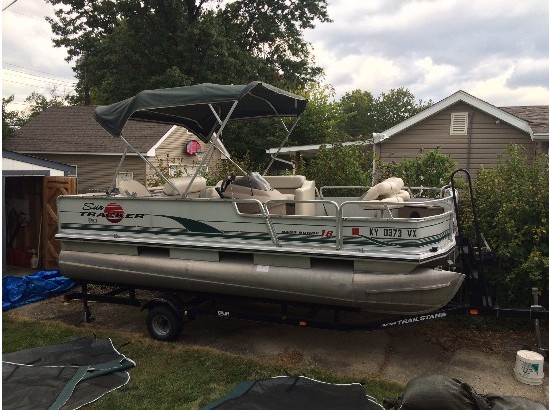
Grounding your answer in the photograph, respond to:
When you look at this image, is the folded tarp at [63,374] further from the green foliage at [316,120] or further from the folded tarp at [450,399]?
the green foliage at [316,120]

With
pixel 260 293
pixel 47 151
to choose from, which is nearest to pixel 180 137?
pixel 47 151

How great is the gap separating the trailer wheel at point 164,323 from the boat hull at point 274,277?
35cm

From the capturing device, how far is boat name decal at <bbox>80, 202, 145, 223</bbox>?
6.70 metres

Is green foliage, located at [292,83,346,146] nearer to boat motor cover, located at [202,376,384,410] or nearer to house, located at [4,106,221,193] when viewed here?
house, located at [4,106,221,193]

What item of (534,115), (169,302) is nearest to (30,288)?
(169,302)

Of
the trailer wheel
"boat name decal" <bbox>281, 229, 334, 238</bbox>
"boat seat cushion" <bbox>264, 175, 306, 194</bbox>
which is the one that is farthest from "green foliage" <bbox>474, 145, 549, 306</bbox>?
the trailer wheel

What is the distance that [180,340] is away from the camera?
6.69 meters

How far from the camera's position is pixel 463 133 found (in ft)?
45.9

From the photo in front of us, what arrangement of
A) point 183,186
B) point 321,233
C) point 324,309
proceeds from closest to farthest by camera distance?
point 321,233
point 324,309
point 183,186

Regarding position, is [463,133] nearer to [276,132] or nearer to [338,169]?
[338,169]

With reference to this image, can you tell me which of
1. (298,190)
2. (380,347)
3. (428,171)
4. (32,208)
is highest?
(428,171)

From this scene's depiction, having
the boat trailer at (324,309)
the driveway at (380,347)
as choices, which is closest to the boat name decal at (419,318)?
the boat trailer at (324,309)

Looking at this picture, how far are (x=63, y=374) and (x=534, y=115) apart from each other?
1451 centimetres

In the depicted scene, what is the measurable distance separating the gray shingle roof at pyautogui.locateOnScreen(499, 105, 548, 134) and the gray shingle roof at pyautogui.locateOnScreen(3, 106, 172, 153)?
1342 centimetres
